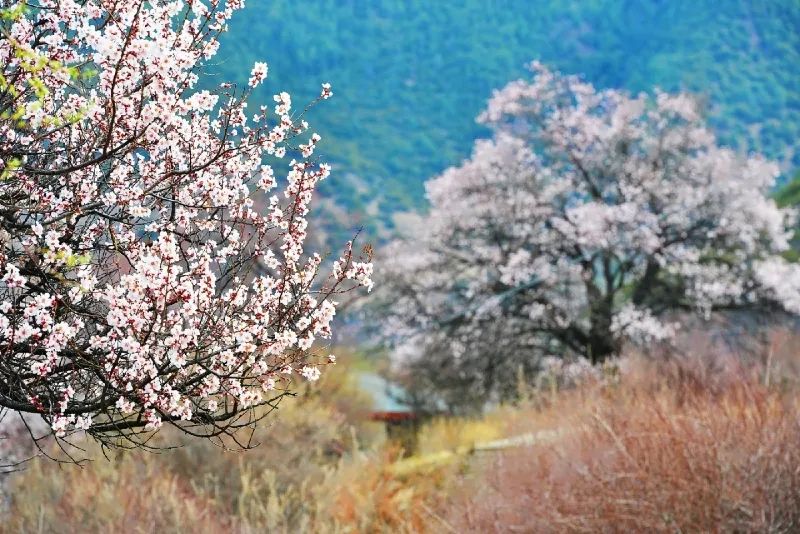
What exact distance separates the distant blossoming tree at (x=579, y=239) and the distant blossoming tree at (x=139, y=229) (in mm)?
13858

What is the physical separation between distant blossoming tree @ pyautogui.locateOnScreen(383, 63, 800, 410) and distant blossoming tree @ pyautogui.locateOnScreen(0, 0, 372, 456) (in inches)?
546

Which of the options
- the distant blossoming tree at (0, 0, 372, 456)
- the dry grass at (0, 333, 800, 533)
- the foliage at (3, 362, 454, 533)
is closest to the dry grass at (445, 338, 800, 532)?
the dry grass at (0, 333, 800, 533)

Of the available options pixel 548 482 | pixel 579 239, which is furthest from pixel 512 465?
pixel 579 239

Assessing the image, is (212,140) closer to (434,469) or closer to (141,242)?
(141,242)

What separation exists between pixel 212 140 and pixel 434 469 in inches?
348

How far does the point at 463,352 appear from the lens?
18.4 metres

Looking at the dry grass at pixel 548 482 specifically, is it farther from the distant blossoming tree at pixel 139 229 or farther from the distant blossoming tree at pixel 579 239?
the distant blossoming tree at pixel 579 239

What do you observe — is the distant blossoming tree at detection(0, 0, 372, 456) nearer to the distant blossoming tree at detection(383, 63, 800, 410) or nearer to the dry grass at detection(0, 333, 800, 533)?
the dry grass at detection(0, 333, 800, 533)

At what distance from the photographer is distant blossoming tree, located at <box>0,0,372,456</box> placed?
10.9ft

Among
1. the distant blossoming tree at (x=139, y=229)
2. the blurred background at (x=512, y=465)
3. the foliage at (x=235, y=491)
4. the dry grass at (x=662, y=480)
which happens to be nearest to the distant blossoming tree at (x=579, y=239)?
the blurred background at (x=512, y=465)

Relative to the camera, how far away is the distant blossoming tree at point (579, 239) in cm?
1762

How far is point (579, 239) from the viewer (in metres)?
17.7

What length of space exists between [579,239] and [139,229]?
1456 cm

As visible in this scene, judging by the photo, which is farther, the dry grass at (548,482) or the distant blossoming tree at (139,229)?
the dry grass at (548,482)
